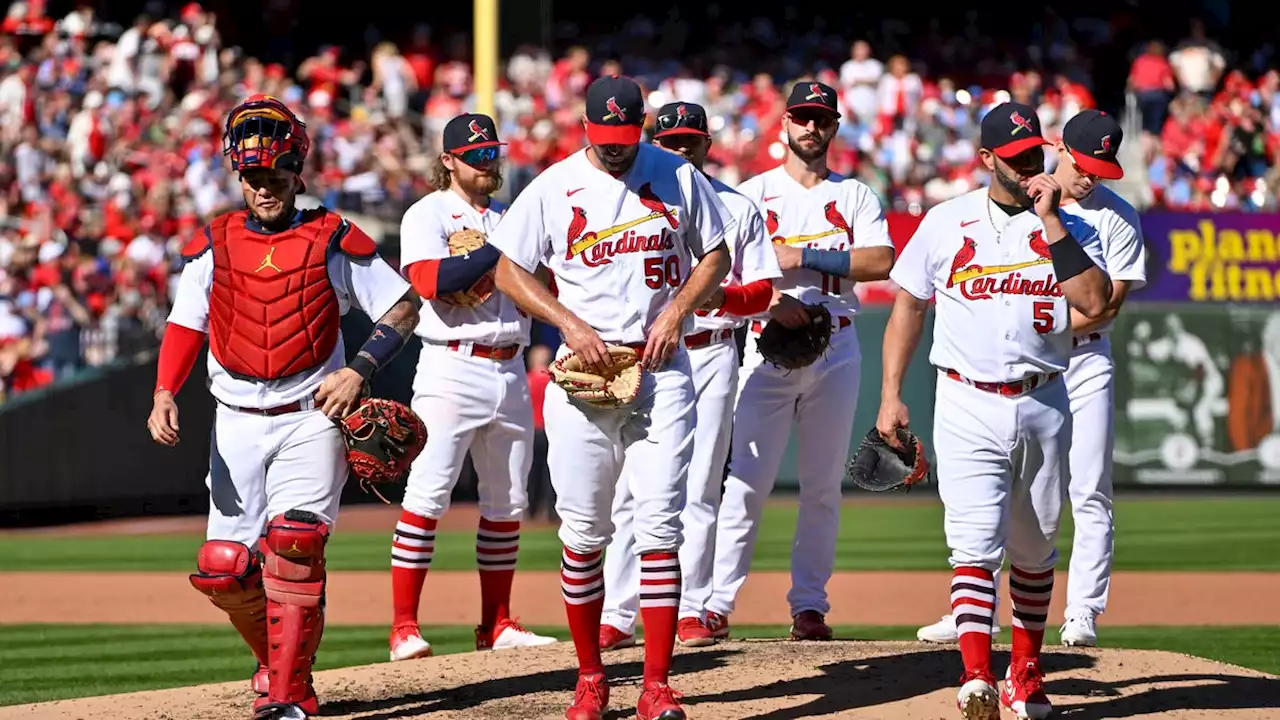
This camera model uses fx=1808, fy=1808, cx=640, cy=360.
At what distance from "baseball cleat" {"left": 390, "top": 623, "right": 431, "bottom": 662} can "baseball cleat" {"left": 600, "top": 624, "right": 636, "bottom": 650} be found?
31.2 inches

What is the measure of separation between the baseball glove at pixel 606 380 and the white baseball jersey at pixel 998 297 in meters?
1.00

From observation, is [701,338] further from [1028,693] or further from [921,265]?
[1028,693]

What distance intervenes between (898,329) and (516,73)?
A: 1694cm

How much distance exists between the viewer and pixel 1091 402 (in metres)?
7.72

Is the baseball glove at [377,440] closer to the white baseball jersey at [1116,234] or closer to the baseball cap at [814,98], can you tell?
the baseball cap at [814,98]

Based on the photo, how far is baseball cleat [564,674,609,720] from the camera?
6.08 m

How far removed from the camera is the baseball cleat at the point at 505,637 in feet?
26.5

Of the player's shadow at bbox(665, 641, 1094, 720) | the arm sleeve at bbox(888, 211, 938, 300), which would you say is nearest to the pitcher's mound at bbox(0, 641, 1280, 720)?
the player's shadow at bbox(665, 641, 1094, 720)

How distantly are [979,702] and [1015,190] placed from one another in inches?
68.8

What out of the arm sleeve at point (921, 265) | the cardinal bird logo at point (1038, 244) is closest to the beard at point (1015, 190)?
the cardinal bird logo at point (1038, 244)

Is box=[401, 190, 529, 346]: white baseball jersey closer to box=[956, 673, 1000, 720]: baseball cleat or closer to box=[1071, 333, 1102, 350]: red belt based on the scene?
box=[1071, 333, 1102, 350]: red belt

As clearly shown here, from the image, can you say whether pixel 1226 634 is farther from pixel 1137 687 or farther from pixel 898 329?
pixel 898 329

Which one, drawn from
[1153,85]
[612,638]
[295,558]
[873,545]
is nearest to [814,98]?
[612,638]

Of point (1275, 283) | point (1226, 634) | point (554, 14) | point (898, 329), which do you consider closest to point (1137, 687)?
point (898, 329)
